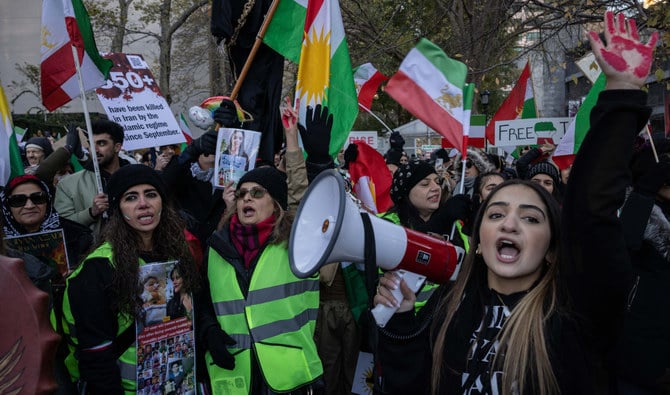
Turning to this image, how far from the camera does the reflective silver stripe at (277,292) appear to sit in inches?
119

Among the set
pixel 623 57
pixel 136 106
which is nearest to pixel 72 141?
pixel 136 106

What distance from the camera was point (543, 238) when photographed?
6.10 feet

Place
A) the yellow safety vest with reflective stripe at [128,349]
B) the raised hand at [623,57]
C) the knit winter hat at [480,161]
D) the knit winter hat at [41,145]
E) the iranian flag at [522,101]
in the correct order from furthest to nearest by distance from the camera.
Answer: the iranian flag at [522,101]
the knit winter hat at [480,161]
the knit winter hat at [41,145]
the yellow safety vest with reflective stripe at [128,349]
the raised hand at [623,57]

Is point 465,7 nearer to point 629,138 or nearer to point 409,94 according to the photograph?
point 409,94

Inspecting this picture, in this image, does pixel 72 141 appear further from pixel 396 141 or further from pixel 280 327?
pixel 396 141

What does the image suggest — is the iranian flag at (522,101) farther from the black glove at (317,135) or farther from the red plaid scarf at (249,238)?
the red plaid scarf at (249,238)

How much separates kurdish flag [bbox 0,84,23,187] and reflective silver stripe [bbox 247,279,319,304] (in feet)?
5.71

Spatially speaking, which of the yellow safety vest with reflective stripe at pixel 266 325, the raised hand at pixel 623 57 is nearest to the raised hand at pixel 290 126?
the yellow safety vest with reflective stripe at pixel 266 325

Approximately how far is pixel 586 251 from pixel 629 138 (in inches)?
11.9

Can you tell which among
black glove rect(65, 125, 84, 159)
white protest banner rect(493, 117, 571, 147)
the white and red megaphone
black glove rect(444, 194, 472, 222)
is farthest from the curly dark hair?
white protest banner rect(493, 117, 571, 147)

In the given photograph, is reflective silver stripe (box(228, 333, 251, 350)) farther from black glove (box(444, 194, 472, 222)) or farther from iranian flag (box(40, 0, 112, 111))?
iranian flag (box(40, 0, 112, 111))

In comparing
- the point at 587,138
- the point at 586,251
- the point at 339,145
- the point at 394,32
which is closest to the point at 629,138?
the point at 587,138

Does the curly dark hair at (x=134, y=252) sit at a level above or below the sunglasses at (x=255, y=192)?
below

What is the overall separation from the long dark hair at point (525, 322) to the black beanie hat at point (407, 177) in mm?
2193
